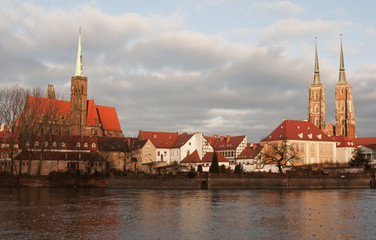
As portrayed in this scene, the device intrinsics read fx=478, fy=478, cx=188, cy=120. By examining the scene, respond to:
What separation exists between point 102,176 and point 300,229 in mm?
48454

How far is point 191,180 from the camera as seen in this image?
2768 inches

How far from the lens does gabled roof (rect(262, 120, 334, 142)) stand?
94.8 meters

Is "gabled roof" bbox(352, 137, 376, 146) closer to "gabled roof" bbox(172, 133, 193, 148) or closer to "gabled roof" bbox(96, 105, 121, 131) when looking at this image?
"gabled roof" bbox(172, 133, 193, 148)

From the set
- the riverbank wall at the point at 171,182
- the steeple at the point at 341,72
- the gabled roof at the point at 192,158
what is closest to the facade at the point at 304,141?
the gabled roof at the point at 192,158

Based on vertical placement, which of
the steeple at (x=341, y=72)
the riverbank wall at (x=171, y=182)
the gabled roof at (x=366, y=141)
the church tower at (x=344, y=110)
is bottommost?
the riverbank wall at (x=171, y=182)

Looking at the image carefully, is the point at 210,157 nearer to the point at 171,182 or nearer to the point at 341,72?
the point at 171,182

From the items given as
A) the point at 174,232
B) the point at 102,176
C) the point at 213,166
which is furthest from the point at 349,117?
the point at 174,232

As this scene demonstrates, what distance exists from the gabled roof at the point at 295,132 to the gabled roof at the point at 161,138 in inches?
760

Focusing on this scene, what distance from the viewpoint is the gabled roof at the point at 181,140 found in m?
96.8

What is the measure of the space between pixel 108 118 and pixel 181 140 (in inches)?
839

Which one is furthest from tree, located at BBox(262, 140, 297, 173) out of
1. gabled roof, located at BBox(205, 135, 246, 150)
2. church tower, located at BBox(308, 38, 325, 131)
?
church tower, located at BBox(308, 38, 325, 131)

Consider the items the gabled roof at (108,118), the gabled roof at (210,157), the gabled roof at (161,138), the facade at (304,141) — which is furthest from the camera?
the gabled roof at (108,118)

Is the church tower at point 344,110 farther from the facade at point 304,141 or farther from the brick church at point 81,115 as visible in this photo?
the brick church at point 81,115

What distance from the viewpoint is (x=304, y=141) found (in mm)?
95750
